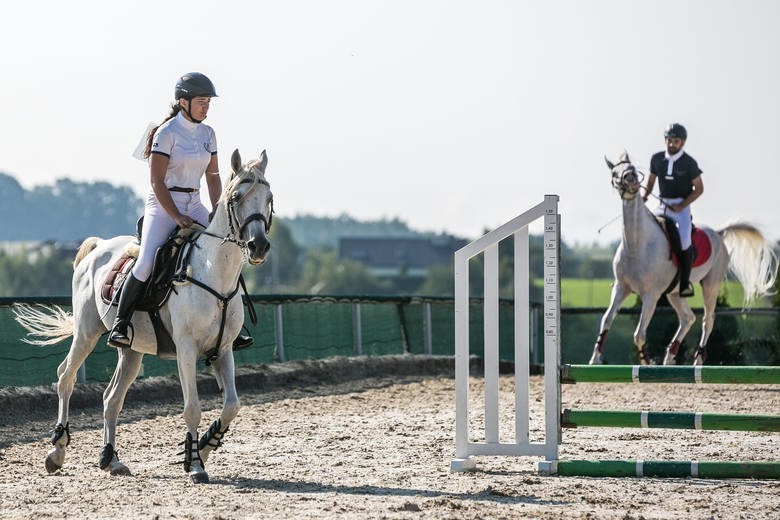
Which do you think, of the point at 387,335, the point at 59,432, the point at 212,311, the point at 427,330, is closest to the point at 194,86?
the point at 212,311

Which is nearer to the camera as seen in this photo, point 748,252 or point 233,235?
point 233,235

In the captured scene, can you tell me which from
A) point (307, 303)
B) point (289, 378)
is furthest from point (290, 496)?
point (307, 303)

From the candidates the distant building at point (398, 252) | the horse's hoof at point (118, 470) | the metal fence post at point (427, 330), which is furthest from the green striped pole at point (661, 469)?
the distant building at point (398, 252)

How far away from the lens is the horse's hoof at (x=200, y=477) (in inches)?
355

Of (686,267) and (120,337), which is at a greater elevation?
(686,267)

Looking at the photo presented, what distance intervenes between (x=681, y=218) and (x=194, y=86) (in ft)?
32.5

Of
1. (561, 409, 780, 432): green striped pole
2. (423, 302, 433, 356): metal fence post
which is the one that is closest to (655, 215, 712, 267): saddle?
(423, 302, 433, 356): metal fence post

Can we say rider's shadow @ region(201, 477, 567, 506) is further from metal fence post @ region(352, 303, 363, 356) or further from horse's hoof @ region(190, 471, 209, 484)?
metal fence post @ region(352, 303, 363, 356)

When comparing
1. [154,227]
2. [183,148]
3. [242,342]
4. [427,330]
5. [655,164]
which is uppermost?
[655,164]

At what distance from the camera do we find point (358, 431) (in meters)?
12.3

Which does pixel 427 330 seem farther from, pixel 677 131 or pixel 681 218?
pixel 677 131

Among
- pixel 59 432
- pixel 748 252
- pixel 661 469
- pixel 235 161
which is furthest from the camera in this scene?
pixel 748 252

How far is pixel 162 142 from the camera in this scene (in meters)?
9.64

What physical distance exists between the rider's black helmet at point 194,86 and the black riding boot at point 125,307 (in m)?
1.45
